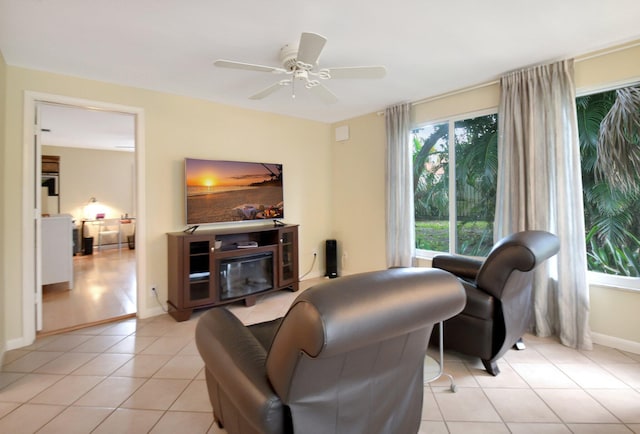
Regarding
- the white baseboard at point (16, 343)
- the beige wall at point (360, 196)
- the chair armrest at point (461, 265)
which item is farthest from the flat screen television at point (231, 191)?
the chair armrest at point (461, 265)

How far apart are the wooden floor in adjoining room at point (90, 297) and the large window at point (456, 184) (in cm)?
362

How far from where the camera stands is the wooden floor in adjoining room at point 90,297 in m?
3.20

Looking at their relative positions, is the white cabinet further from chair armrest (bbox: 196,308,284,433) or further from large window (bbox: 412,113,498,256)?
large window (bbox: 412,113,498,256)

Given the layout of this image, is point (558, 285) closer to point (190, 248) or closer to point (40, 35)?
point (190, 248)

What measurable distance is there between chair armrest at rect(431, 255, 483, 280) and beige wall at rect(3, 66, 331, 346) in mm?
2186

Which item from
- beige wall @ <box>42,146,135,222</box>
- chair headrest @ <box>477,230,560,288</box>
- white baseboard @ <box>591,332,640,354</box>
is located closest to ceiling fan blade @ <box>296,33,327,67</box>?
chair headrest @ <box>477,230,560,288</box>

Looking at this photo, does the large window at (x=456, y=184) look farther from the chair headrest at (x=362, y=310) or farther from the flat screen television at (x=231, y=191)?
the chair headrest at (x=362, y=310)

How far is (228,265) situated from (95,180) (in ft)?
19.5

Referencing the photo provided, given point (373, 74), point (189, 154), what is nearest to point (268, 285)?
point (189, 154)

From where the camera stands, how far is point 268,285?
378cm

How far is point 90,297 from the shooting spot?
3.94 meters

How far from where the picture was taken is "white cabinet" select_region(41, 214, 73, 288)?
4.17 m

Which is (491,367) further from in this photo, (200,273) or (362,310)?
(200,273)

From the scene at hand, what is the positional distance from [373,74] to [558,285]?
7.72 feet
